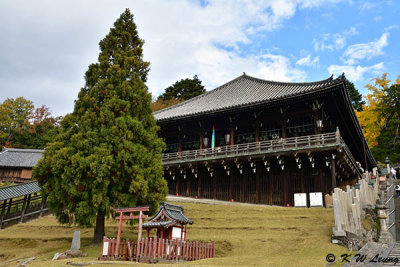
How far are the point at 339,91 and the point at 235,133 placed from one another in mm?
9444

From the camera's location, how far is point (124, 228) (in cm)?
1930

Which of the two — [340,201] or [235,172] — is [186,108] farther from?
[340,201]

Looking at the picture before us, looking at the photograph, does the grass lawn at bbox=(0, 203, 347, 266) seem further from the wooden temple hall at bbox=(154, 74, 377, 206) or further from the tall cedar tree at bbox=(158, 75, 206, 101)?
the tall cedar tree at bbox=(158, 75, 206, 101)

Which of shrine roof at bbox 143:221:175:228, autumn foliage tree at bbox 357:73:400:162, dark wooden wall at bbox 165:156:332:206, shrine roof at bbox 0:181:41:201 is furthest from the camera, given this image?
autumn foliage tree at bbox 357:73:400:162

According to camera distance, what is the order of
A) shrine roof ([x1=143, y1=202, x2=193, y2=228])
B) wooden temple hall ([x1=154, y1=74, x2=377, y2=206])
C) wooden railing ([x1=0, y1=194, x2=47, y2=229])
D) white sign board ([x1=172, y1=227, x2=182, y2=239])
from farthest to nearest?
wooden temple hall ([x1=154, y1=74, x2=377, y2=206]) < wooden railing ([x1=0, y1=194, x2=47, y2=229]) < white sign board ([x1=172, y1=227, x2=182, y2=239]) < shrine roof ([x1=143, y1=202, x2=193, y2=228])

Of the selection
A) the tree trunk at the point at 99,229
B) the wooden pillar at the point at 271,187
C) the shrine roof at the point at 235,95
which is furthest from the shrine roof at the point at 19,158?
the tree trunk at the point at 99,229

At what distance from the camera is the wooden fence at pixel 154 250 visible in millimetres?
12383

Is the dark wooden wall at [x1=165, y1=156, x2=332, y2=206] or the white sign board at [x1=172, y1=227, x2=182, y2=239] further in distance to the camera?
the dark wooden wall at [x1=165, y1=156, x2=332, y2=206]

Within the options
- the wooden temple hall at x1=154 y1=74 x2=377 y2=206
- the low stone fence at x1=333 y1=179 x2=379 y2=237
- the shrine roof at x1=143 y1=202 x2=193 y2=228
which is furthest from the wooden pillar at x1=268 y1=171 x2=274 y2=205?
the shrine roof at x1=143 y1=202 x2=193 y2=228

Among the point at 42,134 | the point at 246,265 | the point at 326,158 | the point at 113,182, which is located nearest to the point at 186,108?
the point at 326,158

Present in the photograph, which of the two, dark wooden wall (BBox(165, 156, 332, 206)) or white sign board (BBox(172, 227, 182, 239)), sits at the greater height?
dark wooden wall (BBox(165, 156, 332, 206))

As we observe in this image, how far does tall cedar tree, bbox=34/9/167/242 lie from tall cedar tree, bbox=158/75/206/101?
49483mm

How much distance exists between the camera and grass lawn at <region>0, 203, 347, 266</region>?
12.3 meters

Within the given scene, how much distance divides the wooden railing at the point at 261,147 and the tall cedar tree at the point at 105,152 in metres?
10.7
